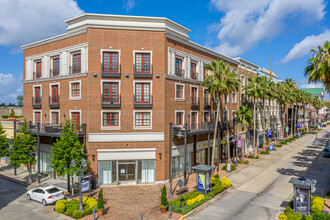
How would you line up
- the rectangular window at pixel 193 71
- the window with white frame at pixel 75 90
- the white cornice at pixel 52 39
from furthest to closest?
the rectangular window at pixel 193 71, the window with white frame at pixel 75 90, the white cornice at pixel 52 39

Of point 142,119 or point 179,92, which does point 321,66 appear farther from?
point 142,119

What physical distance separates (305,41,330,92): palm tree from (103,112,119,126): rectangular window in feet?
71.8

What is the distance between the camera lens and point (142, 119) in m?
27.1

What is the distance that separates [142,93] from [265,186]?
1775cm

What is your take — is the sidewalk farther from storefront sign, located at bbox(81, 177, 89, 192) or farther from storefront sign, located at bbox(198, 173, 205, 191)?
storefront sign, located at bbox(198, 173, 205, 191)

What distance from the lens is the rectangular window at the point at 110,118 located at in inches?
1042

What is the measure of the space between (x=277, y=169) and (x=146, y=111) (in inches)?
859

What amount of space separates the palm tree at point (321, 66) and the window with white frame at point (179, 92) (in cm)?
1465

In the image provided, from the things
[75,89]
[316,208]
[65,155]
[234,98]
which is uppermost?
[75,89]

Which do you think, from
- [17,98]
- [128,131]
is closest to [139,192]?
[128,131]

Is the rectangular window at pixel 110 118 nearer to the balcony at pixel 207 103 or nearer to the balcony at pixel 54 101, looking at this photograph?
the balcony at pixel 54 101

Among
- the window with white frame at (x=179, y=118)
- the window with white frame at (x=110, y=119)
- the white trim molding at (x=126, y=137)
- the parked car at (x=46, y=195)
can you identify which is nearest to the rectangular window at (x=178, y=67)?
the window with white frame at (x=179, y=118)

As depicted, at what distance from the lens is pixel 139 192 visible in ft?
79.5

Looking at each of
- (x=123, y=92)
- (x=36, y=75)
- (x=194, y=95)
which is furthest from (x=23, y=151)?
(x=194, y=95)
